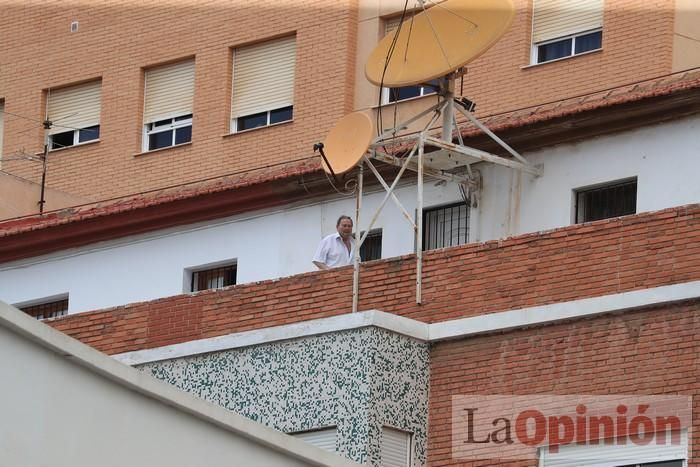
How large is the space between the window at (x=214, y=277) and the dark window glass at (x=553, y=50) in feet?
16.5

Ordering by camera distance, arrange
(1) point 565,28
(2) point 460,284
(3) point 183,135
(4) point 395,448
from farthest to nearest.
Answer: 1. (3) point 183,135
2. (1) point 565,28
3. (2) point 460,284
4. (4) point 395,448

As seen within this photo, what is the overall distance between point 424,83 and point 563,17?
602cm

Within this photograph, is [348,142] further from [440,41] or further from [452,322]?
Result: [452,322]

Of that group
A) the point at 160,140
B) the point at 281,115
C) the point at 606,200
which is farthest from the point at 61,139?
the point at 606,200

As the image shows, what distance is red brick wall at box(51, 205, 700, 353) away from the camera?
23.0 meters

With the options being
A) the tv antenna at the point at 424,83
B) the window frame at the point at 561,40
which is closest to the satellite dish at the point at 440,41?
the tv antenna at the point at 424,83

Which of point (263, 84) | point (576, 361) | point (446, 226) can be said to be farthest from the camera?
point (263, 84)

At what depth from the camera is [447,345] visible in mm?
24062

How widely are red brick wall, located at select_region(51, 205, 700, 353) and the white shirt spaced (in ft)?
3.36

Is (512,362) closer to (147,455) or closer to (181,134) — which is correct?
(147,455)

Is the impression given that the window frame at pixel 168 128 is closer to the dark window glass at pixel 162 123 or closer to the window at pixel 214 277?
the dark window glass at pixel 162 123

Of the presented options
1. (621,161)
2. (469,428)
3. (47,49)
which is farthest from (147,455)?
(47,49)

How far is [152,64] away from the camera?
Answer: 121 ft

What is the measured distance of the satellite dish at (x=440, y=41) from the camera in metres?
25.4
